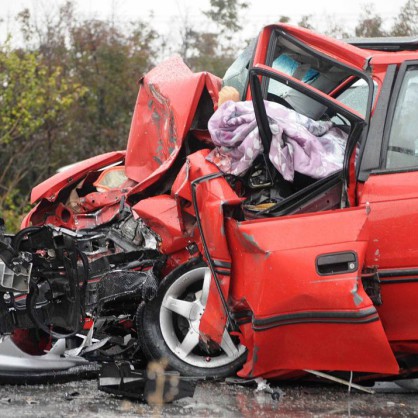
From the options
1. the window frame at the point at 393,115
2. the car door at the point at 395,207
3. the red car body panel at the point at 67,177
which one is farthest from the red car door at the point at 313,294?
the red car body panel at the point at 67,177

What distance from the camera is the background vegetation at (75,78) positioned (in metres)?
16.6

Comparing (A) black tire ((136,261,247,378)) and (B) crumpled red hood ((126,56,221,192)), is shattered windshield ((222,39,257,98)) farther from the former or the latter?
(A) black tire ((136,261,247,378))

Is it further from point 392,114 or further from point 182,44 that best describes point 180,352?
point 182,44

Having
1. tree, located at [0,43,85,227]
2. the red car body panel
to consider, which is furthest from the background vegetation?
the red car body panel

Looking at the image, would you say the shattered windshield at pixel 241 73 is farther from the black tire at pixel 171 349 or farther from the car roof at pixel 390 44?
the black tire at pixel 171 349

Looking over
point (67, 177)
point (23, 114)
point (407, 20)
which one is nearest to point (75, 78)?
point (23, 114)

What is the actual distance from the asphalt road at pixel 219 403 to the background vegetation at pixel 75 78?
450 inches

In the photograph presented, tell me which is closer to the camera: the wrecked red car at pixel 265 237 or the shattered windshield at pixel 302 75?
the wrecked red car at pixel 265 237

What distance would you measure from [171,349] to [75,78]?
15145 millimetres

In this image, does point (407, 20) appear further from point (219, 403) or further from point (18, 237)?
point (219, 403)

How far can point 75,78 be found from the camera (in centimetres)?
1936

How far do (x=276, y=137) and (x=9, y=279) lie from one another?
165 cm

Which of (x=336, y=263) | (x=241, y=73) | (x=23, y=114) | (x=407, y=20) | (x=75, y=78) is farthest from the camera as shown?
(x=75, y=78)

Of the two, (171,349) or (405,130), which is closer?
(405,130)
